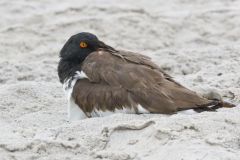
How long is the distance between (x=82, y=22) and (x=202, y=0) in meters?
2.25

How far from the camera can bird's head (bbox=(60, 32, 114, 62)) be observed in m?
5.99

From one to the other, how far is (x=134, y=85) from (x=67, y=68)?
30.2 inches

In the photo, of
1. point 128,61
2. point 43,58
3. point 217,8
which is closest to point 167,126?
point 128,61

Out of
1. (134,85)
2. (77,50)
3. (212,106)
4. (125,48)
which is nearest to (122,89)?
(134,85)

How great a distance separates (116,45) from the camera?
884cm

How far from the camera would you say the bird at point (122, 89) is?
5.30 m

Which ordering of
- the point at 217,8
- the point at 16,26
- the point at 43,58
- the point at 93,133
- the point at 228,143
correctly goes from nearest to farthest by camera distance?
the point at 228,143 → the point at 93,133 → the point at 43,58 → the point at 16,26 → the point at 217,8

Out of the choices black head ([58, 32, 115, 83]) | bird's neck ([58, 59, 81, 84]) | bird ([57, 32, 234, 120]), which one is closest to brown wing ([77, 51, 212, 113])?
bird ([57, 32, 234, 120])

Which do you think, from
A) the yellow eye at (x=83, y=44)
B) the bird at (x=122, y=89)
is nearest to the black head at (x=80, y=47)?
the yellow eye at (x=83, y=44)

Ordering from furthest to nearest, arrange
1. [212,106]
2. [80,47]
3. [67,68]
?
[80,47] → [67,68] → [212,106]

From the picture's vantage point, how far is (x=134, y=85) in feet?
17.7

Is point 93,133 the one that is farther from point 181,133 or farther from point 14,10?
point 14,10

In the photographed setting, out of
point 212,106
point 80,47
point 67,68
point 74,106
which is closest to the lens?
point 212,106

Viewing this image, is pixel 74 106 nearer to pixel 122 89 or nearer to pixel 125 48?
pixel 122 89
